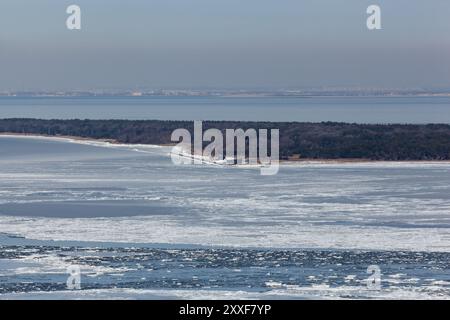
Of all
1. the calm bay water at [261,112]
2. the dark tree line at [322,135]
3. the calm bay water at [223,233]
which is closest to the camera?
the calm bay water at [223,233]

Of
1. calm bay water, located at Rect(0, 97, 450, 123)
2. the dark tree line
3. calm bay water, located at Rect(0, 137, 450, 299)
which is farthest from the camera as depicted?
calm bay water, located at Rect(0, 97, 450, 123)

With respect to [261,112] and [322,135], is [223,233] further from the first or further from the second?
[261,112]

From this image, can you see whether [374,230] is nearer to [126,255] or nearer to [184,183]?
[126,255]

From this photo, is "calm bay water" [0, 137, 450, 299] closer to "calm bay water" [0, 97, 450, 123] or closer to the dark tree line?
the dark tree line

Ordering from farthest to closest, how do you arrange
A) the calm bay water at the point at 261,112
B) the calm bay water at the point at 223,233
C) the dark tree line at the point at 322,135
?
the calm bay water at the point at 261,112
the dark tree line at the point at 322,135
the calm bay water at the point at 223,233

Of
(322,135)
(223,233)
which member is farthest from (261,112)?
(223,233)

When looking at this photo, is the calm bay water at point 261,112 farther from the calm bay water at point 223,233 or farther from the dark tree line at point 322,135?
the calm bay water at point 223,233

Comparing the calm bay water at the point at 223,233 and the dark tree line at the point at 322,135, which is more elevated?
the calm bay water at the point at 223,233

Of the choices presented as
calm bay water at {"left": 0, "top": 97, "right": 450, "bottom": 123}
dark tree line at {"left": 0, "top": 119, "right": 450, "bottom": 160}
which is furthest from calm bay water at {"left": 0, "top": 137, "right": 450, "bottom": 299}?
calm bay water at {"left": 0, "top": 97, "right": 450, "bottom": 123}

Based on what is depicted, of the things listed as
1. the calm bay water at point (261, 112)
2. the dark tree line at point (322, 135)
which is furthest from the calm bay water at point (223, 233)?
the calm bay water at point (261, 112)
